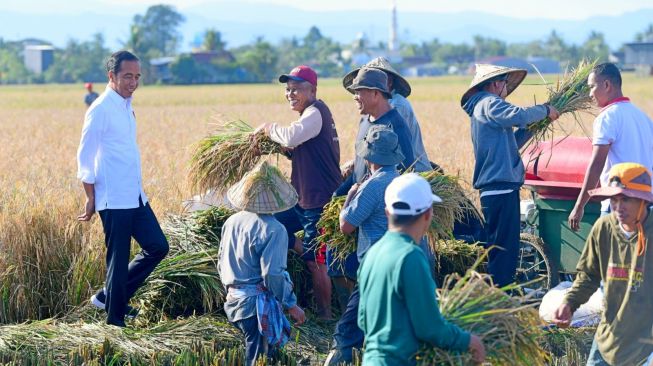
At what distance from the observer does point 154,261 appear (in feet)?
22.8

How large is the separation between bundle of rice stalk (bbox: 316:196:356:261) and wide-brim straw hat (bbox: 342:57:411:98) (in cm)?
126

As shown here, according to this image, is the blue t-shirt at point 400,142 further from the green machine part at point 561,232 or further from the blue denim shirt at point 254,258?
the green machine part at point 561,232

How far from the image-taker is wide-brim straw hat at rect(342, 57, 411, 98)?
7551mm

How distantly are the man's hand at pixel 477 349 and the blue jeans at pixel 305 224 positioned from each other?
3.15 metres

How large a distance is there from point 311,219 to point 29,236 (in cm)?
209

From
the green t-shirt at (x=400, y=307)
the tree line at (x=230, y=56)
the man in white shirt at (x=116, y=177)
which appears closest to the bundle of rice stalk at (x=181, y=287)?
the man in white shirt at (x=116, y=177)

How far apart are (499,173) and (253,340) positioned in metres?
2.23

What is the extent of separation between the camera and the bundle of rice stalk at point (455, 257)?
25.0 ft

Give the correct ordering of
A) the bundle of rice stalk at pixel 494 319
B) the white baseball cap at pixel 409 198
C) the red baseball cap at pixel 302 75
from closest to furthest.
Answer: the white baseball cap at pixel 409 198, the bundle of rice stalk at pixel 494 319, the red baseball cap at pixel 302 75

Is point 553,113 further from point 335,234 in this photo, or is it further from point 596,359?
point 596,359

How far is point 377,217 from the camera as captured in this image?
5.86 meters

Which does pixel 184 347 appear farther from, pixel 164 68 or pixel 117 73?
pixel 164 68

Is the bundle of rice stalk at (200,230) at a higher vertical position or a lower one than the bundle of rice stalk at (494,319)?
lower

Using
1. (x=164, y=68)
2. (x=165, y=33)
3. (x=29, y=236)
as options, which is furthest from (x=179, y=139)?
(x=165, y=33)
